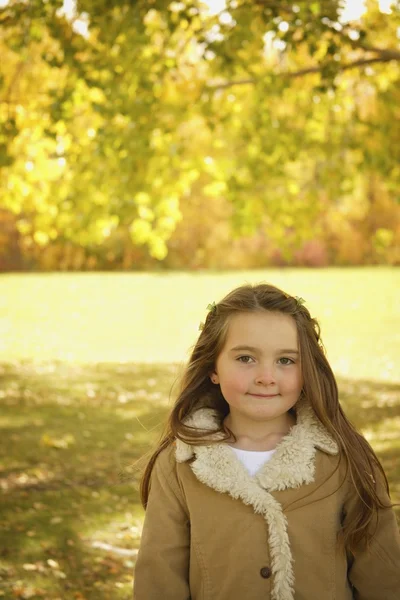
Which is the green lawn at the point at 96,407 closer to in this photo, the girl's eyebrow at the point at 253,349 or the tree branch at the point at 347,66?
the girl's eyebrow at the point at 253,349

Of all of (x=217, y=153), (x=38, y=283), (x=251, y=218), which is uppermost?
(x=217, y=153)

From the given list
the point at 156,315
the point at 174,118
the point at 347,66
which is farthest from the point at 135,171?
the point at 156,315

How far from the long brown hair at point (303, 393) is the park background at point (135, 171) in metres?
0.31

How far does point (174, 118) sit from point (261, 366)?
235 inches

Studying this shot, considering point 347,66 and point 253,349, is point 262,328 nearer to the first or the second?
point 253,349

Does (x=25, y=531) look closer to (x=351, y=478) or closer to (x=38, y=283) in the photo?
(x=351, y=478)

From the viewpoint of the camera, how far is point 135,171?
8.02 m

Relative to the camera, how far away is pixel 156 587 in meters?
2.40

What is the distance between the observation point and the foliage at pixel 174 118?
22.7 feet

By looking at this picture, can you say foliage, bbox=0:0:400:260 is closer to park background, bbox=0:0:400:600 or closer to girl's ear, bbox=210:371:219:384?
park background, bbox=0:0:400:600

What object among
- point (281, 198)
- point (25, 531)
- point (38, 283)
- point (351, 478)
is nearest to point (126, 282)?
point (38, 283)

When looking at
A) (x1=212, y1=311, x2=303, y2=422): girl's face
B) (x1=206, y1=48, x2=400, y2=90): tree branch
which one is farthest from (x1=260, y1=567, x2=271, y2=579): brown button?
(x1=206, y1=48, x2=400, y2=90): tree branch

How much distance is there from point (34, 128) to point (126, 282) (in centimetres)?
2084

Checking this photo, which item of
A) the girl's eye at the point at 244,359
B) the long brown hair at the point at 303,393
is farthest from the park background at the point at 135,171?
the girl's eye at the point at 244,359
